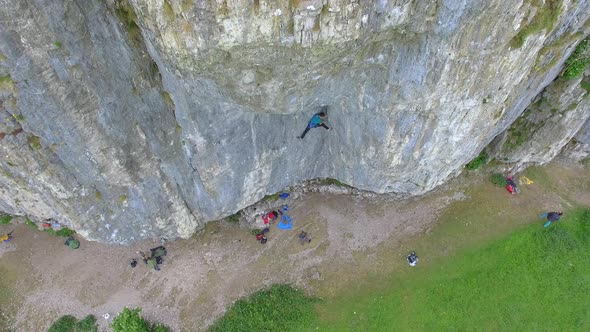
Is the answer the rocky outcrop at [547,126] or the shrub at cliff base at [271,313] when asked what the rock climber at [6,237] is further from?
the rocky outcrop at [547,126]

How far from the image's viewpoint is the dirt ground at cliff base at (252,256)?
21.5 m

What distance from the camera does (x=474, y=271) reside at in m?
21.4

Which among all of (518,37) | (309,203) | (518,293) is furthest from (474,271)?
(518,37)

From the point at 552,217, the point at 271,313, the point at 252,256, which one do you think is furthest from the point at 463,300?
the point at 252,256

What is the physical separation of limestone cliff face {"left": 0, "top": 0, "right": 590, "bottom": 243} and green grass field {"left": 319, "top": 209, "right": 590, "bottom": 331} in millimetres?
6264

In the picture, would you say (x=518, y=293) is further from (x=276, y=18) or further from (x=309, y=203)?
(x=276, y=18)

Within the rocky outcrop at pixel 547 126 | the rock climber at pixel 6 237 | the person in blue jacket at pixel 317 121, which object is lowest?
the rock climber at pixel 6 237

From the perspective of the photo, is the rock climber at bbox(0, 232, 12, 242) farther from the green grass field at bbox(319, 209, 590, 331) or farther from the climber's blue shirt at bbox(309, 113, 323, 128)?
the climber's blue shirt at bbox(309, 113, 323, 128)

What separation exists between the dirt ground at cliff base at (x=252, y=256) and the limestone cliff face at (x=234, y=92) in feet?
12.1

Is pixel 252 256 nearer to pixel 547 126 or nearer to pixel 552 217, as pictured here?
pixel 552 217

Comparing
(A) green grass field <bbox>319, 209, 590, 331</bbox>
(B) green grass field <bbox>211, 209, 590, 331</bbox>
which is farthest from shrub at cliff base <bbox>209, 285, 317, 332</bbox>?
(A) green grass field <bbox>319, 209, 590, 331</bbox>

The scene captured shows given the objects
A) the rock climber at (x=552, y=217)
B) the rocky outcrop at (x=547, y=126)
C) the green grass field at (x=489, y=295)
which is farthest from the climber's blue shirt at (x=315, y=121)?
the rock climber at (x=552, y=217)

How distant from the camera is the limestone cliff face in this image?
9555mm

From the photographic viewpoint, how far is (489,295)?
2109 cm
